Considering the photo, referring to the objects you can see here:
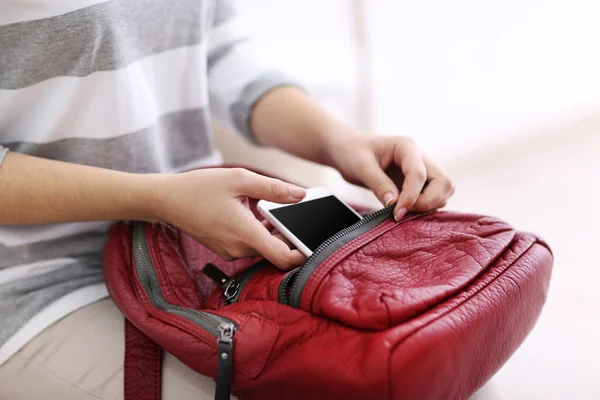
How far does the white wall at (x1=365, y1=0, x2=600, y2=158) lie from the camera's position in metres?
1.64

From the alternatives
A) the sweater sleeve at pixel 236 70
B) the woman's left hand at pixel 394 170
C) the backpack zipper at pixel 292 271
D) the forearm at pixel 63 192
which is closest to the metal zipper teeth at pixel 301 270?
the backpack zipper at pixel 292 271

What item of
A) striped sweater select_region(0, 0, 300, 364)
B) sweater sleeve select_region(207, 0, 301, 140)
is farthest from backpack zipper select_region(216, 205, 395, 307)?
sweater sleeve select_region(207, 0, 301, 140)

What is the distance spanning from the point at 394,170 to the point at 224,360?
403 millimetres

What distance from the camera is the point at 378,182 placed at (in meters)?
0.81

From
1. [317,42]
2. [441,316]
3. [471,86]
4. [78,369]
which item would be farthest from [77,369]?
[471,86]

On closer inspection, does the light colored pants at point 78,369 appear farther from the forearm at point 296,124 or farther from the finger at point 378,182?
the forearm at point 296,124

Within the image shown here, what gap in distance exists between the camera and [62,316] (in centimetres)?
76

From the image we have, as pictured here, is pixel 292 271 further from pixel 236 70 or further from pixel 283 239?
pixel 236 70

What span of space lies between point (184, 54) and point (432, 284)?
0.53 m

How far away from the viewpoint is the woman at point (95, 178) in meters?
0.71

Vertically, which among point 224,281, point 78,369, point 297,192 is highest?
point 297,192

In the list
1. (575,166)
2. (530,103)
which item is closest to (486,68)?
(530,103)

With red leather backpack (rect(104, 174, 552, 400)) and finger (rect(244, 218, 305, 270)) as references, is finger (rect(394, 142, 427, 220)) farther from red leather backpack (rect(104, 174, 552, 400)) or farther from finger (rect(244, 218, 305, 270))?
finger (rect(244, 218, 305, 270))

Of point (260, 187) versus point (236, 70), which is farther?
point (236, 70)
